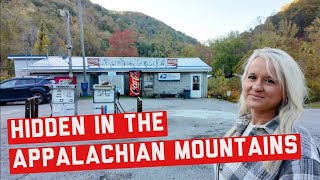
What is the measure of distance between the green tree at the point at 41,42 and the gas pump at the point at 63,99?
96.8ft

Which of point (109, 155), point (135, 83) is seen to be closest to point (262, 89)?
point (109, 155)

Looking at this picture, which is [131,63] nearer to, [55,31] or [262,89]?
[262,89]

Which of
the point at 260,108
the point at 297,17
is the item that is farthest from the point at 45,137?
the point at 297,17

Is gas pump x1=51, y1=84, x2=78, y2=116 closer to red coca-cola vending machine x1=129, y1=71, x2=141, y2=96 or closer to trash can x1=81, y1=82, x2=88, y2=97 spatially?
trash can x1=81, y1=82, x2=88, y2=97

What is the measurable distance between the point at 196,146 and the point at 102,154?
1.18 metres

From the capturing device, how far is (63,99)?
928cm

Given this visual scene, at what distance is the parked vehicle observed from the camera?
49.3 ft

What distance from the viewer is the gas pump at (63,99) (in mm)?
9203

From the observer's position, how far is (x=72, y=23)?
126ft

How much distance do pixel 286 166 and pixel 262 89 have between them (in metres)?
0.48

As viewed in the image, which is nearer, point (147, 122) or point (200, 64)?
point (147, 122)

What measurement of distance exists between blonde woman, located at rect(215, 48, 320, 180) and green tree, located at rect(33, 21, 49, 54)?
3814 centimetres

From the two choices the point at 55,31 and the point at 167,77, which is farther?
the point at 55,31

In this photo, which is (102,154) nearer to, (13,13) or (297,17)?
(297,17)
